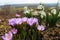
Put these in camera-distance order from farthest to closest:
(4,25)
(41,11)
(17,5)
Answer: (17,5)
(4,25)
(41,11)

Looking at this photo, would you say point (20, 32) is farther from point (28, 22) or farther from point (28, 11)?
point (28, 11)

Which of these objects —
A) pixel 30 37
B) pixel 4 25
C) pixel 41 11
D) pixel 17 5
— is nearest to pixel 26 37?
pixel 30 37

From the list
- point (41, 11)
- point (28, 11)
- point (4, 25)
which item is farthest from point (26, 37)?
point (4, 25)

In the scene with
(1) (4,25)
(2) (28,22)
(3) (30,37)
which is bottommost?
(1) (4,25)

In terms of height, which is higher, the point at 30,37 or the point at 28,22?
the point at 28,22

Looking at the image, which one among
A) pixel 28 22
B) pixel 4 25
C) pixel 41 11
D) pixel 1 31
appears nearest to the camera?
pixel 28 22

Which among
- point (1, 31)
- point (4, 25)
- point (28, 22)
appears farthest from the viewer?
point (4, 25)

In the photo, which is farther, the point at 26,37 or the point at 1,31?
the point at 1,31

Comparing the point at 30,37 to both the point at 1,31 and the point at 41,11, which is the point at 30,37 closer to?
the point at 41,11

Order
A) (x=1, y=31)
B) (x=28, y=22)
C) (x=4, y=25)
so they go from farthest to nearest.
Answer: (x=4, y=25), (x=1, y=31), (x=28, y=22)
